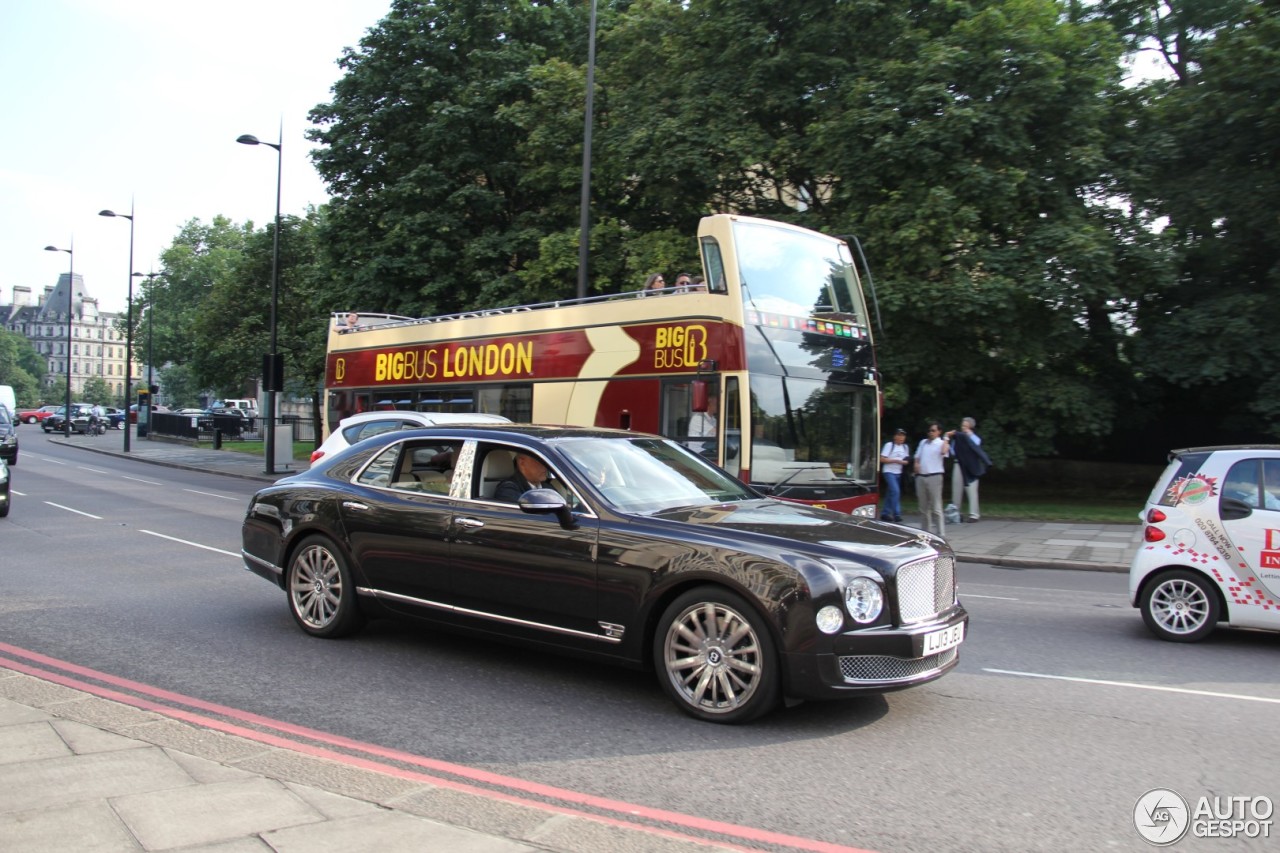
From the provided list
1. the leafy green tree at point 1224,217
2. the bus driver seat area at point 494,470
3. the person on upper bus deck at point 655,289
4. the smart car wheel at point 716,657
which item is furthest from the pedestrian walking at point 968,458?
the smart car wheel at point 716,657

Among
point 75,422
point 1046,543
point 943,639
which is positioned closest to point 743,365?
point 943,639

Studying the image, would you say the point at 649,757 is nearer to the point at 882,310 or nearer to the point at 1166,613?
the point at 1166,613

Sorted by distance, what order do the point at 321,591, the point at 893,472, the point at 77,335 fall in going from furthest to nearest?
the point at 77,335 → the point at 893,472 → the point at 321,591

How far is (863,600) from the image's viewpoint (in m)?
5.03

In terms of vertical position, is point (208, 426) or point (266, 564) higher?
point (208, 426)

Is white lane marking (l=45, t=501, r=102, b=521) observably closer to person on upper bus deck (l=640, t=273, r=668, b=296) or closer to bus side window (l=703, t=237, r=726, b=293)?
person on upper bus deck (l=640, t=273, r=668, b=296)

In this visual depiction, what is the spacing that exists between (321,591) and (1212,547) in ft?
22.3

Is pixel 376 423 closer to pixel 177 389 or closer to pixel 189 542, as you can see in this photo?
pixel 189 542

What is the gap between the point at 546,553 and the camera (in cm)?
582

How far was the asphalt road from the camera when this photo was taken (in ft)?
13.7

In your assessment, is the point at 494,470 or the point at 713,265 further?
the point at 713,265

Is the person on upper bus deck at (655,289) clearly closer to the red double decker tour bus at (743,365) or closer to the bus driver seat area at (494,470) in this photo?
the red double decker tour bus at (743,365)

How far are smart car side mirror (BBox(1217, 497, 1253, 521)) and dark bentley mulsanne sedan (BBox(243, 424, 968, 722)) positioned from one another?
137 inches

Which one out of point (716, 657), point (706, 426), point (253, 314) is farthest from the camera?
point (253, 314)
